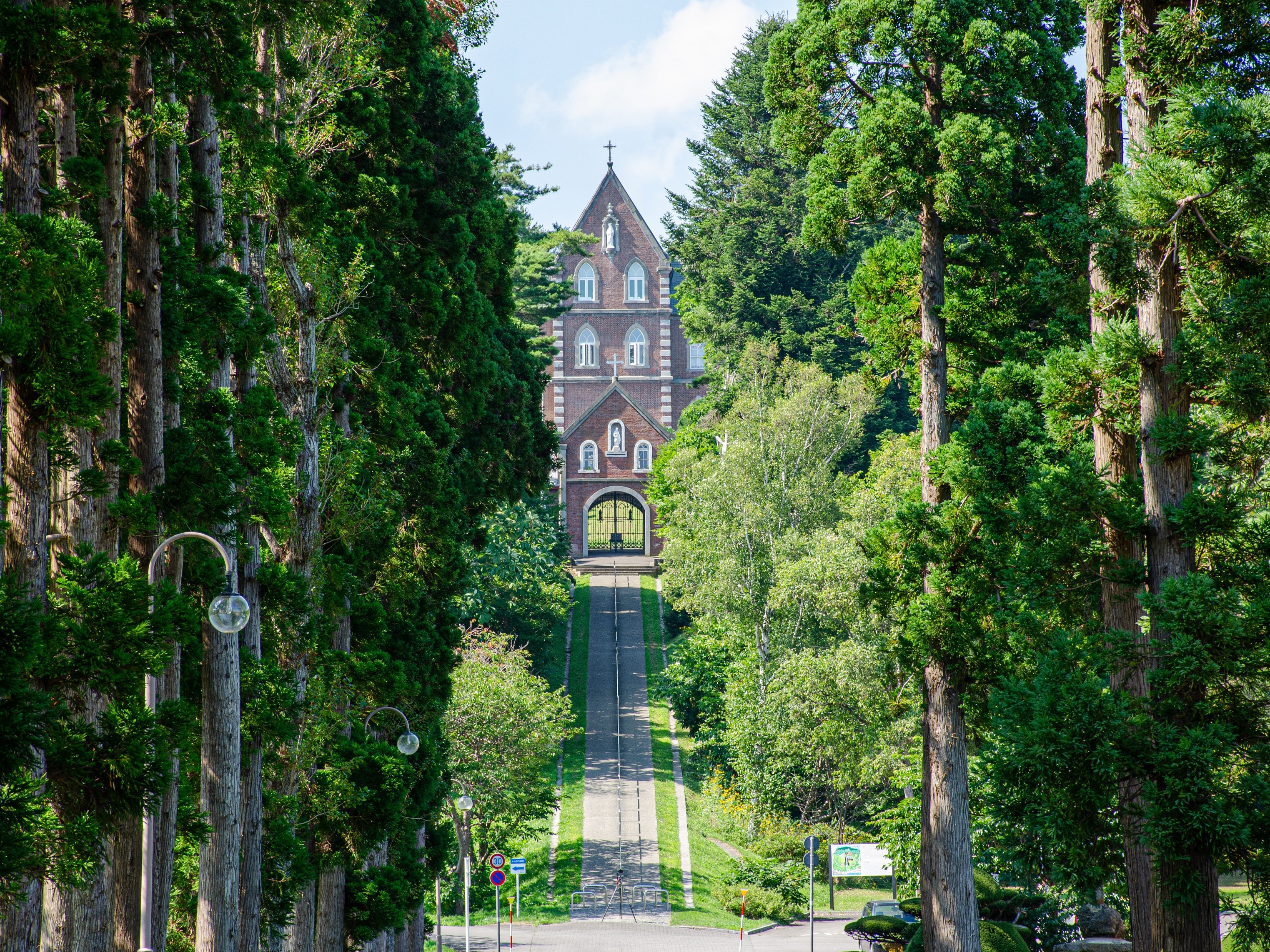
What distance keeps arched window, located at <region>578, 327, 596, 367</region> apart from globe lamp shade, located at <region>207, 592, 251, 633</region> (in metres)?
55.5

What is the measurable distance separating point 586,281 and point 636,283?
2688 mm

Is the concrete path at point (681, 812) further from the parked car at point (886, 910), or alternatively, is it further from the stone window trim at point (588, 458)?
the stone window trim at point (588, 458)

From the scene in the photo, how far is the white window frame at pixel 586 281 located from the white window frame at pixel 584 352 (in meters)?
1.69

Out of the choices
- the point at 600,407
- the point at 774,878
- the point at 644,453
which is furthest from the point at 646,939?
the point at 600,407

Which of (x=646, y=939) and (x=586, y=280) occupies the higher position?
(x=586, y=280)

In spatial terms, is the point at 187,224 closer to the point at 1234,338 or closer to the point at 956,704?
the point at 1234,338

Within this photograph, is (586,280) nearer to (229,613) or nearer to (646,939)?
(646,939)

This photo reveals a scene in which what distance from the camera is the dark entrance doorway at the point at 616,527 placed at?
2431 inches

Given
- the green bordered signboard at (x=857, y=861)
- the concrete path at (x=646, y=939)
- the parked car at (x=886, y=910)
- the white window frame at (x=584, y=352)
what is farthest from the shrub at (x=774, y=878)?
the white window frame at (x=584, y=352)

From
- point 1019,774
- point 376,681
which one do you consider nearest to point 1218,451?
point 1019,774

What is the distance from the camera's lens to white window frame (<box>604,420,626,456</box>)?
60.2 meters

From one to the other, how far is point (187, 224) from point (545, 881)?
2268 cm

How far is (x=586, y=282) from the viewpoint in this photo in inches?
2512

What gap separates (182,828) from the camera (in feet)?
27.7
